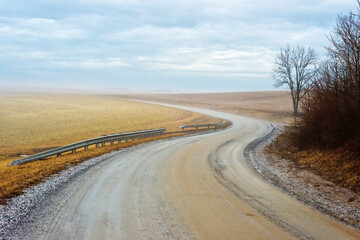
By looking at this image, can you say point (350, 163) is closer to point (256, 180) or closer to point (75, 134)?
point (256, 180)

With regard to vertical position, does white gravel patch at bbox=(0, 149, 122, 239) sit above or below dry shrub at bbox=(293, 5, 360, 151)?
below

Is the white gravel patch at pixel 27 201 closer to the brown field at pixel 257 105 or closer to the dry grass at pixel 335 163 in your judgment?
the dry grass at pixel 335 163

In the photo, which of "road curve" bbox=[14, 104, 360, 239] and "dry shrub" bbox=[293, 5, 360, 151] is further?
"dry shrub" bbox=[293, 5, 360, 151]

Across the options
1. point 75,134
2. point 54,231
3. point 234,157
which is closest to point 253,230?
point 54,231

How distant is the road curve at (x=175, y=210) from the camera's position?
562 cm

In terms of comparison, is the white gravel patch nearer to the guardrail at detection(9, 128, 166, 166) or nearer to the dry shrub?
the guardrail at detection(9, 128, 166, 166)

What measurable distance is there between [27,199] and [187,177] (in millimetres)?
4867

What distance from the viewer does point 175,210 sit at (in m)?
6.86

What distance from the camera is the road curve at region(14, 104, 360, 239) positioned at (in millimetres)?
5625

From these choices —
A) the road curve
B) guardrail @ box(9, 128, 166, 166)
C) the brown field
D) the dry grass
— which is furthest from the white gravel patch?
the brown field

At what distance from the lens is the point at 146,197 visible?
786 centimetres

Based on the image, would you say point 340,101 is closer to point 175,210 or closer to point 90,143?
point 175,210

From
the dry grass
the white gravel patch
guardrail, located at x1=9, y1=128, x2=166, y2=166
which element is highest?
the dry grass

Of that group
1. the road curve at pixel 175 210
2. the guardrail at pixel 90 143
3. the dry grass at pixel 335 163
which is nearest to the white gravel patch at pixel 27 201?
the road curve at pixel 175 210
